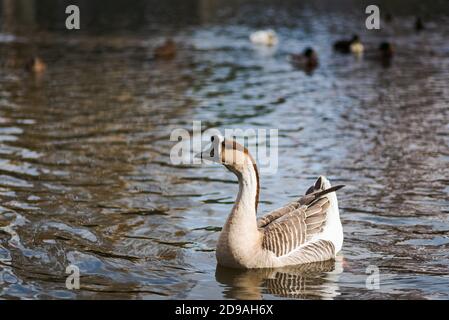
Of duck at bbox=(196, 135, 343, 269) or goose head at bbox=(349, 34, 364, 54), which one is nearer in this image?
duck at bbox=(196, 135, 343, 269)

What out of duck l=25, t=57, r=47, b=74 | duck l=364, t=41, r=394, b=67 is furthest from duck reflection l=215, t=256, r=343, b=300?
duck l=364, t=41, r=394, b=67

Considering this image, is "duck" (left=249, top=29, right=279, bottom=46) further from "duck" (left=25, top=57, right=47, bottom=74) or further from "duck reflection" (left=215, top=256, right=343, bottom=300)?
"duck reflection" (left=215, top=256, right=343, bottom=300)

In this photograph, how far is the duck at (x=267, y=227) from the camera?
346 inches

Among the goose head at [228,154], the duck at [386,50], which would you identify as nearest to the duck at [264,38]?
the duck at [386,50]

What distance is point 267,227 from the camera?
948 centimetres

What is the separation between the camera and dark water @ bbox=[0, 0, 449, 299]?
29.8ft

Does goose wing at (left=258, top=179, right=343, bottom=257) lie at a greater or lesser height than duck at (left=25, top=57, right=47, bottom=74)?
lesser

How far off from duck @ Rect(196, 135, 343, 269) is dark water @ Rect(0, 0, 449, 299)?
0.18 metres

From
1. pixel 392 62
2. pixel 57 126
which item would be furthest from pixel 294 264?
pixel 392 62

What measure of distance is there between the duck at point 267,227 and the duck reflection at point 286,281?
0.08m

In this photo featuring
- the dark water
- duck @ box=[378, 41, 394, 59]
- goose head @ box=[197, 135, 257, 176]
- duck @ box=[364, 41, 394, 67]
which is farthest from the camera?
duck @ box=[378, 41, 394, 59]

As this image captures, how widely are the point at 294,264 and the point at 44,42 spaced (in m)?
26.7

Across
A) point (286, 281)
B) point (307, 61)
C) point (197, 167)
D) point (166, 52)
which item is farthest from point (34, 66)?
point (286, 281)
